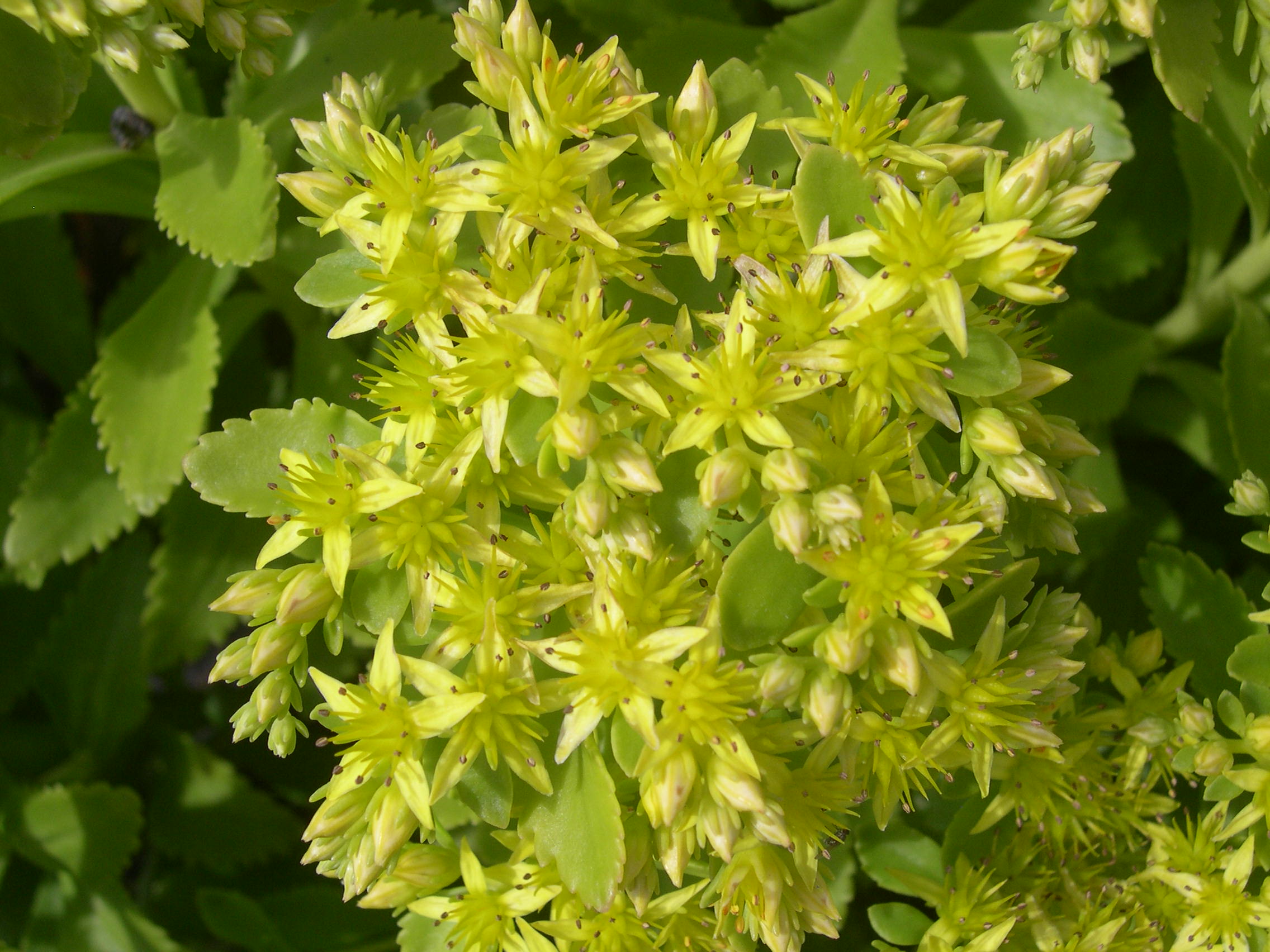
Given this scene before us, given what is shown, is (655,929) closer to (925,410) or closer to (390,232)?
(925,410)

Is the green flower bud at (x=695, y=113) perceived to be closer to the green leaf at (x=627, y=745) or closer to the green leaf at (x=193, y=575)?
the green leaf at (x=627, y=745)

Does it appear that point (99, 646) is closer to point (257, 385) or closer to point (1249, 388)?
point (257, 385)

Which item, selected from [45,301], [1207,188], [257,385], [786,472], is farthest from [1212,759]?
[45,301]

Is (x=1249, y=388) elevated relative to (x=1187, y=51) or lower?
lower

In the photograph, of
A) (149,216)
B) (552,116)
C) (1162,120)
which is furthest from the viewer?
(1162,120)

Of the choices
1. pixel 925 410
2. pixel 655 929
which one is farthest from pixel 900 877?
pixel 925 410
